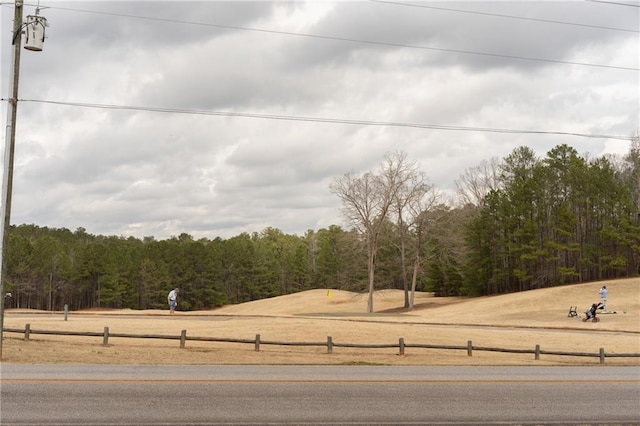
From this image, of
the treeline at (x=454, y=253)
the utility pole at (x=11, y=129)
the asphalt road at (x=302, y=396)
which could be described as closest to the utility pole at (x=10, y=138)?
the utility pole at (x=11, y=129)

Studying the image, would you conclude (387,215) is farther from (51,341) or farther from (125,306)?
(125,306)

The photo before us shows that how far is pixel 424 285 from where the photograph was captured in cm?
9719

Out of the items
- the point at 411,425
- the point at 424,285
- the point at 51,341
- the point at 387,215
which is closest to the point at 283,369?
the point at 411,425

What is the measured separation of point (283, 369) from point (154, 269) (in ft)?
277

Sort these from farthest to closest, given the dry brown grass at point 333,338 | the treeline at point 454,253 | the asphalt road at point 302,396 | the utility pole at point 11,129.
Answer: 1. the treeline at point 454,253
2. the dry brown grass at point 333,338
3. the utility pole at point 11,129
4. the asphalt road at point 302,396

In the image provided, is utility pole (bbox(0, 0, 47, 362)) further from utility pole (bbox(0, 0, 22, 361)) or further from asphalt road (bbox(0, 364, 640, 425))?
asphalt road (bbox(0, 364, 640, 425))

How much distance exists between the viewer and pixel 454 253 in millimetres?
69750

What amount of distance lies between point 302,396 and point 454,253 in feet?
192

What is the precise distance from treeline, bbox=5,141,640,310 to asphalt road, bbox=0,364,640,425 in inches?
1759

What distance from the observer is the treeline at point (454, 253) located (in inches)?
2625

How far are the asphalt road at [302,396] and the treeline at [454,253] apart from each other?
4469cm

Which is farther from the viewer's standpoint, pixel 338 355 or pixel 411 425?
pixel 338 355

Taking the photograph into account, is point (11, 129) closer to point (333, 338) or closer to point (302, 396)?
point (302, 396)

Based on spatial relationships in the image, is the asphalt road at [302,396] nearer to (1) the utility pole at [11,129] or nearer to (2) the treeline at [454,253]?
(1) the utility pole at [11,129]
